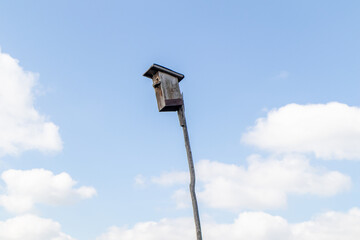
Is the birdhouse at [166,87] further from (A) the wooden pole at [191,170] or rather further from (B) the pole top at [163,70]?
(A) the wooden pole at [191,170]


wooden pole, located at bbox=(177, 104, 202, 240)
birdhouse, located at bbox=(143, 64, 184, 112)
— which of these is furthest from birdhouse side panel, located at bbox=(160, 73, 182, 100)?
wooden pole, located at bbox=(177, 104, 202, 240)

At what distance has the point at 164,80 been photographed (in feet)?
26.9

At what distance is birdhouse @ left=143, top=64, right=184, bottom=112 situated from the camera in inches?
313

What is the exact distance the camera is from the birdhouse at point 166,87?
794cm

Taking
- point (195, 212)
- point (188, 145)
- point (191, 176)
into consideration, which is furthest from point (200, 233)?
point (188, 145)

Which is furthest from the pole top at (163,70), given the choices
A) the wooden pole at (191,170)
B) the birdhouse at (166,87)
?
the wooden pole at (191,170)

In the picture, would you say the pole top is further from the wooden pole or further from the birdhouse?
the wooden pole

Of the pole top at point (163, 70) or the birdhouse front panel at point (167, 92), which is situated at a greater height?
the pole top at point (163, 70)

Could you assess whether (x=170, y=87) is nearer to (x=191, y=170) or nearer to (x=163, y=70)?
(x=163, y=70)

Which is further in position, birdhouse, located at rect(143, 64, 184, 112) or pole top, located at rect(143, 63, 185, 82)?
pole top, located at rect(143, 63, 185, 82)

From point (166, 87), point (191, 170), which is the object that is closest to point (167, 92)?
point (166, 87)

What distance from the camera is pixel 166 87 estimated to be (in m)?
8.12

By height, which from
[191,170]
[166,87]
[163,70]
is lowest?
[191,170]

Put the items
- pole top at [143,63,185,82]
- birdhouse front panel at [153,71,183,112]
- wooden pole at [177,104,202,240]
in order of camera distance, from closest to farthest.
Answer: wooden pole at [177,104,202,240]
birdhouse front panel at [153,71,183,112]
pole top at [143,63,185,82]
